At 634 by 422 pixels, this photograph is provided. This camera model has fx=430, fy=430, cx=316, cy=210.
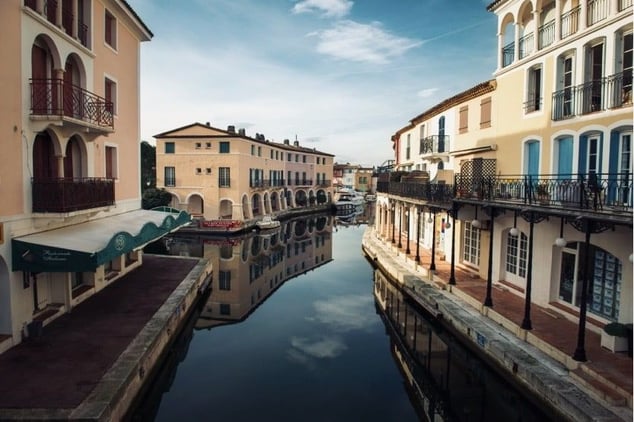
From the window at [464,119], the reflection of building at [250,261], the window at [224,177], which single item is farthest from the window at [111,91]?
the window at [224,177]

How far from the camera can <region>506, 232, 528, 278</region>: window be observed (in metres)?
16.3

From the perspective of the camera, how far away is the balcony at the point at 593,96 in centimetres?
1159

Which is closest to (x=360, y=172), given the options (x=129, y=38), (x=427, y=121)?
(x=427, y=121)

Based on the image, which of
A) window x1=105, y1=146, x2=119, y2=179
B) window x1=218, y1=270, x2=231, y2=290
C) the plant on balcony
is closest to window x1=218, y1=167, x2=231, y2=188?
window x1=218, y1=270, x2=231, y2=290

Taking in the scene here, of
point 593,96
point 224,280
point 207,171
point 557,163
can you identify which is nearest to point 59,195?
point 224,280

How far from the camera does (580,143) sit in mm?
12984

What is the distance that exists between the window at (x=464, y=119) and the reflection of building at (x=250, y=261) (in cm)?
1322

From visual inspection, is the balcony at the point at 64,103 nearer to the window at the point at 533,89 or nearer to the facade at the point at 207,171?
the window at the point at 533,89

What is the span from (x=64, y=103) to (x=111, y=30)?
21.4ft

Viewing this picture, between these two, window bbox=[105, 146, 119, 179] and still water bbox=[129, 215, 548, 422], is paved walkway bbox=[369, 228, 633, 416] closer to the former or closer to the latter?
still water bbox=[129, 215, 548, 422]

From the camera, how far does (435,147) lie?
25.9 metres

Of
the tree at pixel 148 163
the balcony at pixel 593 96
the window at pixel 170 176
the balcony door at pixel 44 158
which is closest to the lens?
the balcony at pixel 593 96

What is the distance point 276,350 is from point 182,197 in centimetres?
3194

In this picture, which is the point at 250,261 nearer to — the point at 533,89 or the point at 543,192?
the point at 533,89
